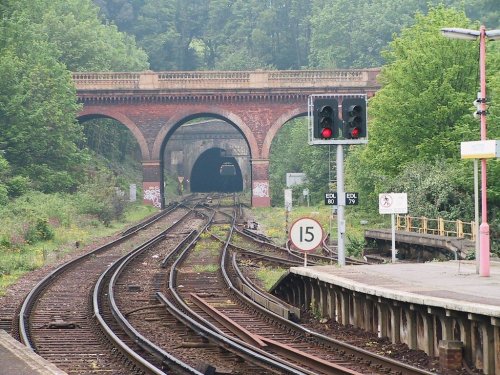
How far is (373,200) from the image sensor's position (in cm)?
4469

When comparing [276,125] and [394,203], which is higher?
[276,125]

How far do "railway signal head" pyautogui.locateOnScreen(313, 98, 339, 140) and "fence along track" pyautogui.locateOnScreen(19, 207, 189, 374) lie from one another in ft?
17.7

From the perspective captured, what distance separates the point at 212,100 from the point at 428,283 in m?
51.0

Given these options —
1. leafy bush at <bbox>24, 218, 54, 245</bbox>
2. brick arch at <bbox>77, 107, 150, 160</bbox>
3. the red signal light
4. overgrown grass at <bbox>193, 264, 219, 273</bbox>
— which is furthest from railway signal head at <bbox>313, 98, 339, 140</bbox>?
brick arch at <bbox>77, 107, 150, 160</bbox>

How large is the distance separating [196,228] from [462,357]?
3404cm

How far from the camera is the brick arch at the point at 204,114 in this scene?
6669 centimetres

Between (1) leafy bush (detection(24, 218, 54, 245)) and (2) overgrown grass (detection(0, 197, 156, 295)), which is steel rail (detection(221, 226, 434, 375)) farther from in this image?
(1) leafy bush (detection(24, 218, 54, 245))

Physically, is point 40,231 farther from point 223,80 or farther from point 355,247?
point 223,80

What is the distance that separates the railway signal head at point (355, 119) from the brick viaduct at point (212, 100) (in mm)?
47431

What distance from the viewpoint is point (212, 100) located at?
66500mm

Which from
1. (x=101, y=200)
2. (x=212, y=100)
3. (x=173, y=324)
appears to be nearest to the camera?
(x=173, y=324)

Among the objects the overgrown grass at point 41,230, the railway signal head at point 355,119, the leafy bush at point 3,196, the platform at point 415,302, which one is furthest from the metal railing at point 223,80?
the railway signal head at point 355,119

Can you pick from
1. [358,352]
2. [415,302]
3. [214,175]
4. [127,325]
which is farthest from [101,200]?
[214,175]

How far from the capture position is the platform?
483 inches
